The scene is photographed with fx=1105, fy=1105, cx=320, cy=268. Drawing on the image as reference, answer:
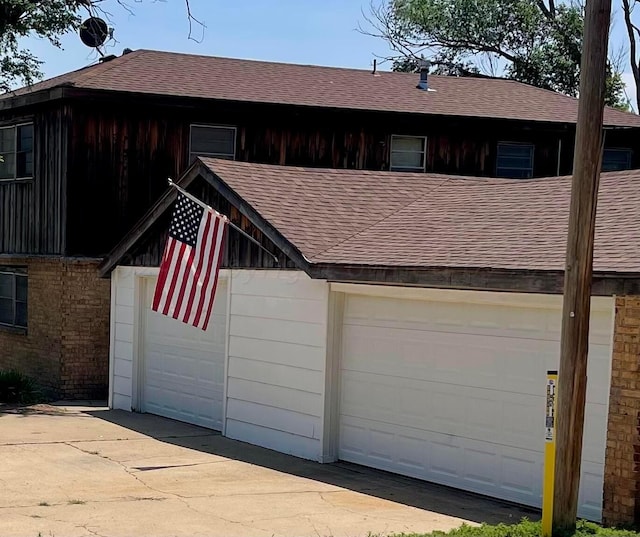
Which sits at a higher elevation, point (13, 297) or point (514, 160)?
point (514, 160)

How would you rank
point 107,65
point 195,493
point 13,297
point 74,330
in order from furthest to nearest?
point 13,297 → point 107,65 → point 74,330 → point 195,493

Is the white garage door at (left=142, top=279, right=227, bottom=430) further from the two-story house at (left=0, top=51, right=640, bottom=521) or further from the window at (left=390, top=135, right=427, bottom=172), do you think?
the window at (left=390, top=135, right=427, bottom=172)

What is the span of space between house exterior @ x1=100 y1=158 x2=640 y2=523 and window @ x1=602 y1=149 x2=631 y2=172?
8.16 m

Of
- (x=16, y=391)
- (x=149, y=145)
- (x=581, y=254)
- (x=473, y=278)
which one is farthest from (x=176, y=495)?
(x=149, y=145)

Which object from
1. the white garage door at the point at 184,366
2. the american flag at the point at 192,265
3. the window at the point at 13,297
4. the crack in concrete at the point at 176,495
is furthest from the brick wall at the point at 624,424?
the window at the point at 13,297

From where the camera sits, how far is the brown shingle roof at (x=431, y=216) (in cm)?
1178

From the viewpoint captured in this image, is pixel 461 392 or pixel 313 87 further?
pixel 313 87

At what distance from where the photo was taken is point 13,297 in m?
23.5

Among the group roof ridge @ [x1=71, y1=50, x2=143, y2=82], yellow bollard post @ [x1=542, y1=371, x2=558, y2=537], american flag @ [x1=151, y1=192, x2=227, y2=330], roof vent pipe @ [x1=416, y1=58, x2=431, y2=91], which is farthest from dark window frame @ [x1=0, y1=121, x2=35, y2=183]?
yellow bollard post @ [x1=542, y1=371, x2=558, y2=537]

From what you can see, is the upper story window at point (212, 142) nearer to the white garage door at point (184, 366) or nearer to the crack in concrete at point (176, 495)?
the white garage door at point (184, 366)

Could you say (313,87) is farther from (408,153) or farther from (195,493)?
(195,493)

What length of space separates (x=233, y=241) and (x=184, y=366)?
2849 millimetres

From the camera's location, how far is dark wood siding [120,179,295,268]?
15266mm

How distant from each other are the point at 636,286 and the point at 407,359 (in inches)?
157
